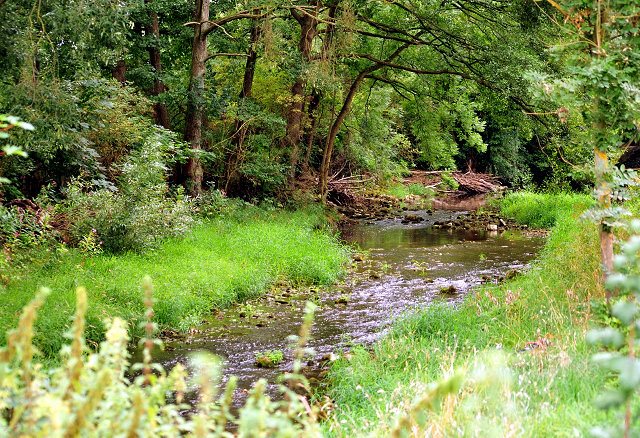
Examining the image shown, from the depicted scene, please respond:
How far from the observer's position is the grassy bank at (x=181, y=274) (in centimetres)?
758

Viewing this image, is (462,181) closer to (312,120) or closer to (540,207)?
(540,207)

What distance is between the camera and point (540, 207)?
21.0 m

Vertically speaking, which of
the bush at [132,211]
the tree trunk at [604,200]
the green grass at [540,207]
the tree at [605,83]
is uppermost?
the tree at [605,83]

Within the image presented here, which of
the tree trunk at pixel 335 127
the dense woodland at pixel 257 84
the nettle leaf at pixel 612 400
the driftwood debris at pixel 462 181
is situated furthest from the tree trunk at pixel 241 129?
the driftwood debris at pixel 462 181

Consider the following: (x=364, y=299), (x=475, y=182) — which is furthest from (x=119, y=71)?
Answer: (x=475, y=182)

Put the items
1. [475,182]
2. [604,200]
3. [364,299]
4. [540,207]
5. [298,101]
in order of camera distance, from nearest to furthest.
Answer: [604,200] → [364,299] → [298,101] → [540,207] → [475,182]

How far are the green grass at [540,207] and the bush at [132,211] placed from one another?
12916 millimetres

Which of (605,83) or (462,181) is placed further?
(462,181)

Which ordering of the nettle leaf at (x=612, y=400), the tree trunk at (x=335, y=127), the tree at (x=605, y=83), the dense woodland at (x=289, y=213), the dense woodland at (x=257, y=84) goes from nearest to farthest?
the nettle leaf at (x=612, y=400)
the dense woodland at (x=289, y=213)
the tree at (x=605, y=83)
the dense woodland at (x=257, y=84)
the tree trunk at (x=335, y=127)

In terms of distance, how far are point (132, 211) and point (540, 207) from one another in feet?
50.9

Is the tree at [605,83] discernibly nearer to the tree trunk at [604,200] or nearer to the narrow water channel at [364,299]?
the tree trunk at [604,200]

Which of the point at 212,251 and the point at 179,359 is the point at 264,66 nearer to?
the point at 212,251

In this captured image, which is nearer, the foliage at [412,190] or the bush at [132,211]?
the bush at [132,211]

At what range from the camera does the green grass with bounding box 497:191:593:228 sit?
19891 millimetres
